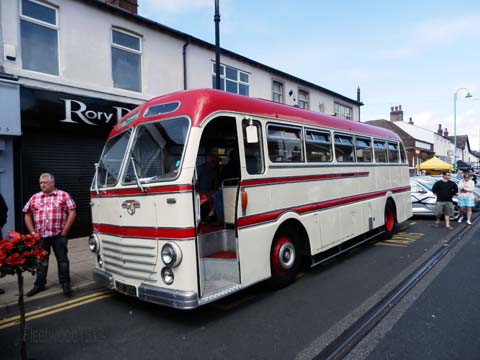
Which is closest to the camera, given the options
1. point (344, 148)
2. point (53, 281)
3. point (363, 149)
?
point (53, 281)

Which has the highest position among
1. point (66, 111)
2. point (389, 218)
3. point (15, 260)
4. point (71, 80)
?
point (71, 80)

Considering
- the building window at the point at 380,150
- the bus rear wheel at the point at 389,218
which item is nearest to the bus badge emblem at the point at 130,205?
the building window at the point at 380,150

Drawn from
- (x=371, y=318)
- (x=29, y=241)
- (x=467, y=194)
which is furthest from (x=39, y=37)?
(x=467, y=194)

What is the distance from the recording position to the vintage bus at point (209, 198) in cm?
407

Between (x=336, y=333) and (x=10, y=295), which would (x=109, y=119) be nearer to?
(x=10, y=295)

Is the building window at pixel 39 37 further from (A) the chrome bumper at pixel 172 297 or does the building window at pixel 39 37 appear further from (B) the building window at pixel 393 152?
(B) the building window at pixel 393 152

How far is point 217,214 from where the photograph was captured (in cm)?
511

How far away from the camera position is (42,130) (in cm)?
917

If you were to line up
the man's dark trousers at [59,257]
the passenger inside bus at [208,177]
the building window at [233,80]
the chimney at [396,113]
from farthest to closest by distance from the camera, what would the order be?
the chimney at [396,113]
the building window at [233,80]
the passenger inside bus at [208,177]
the man's dark trousers at [59,257]

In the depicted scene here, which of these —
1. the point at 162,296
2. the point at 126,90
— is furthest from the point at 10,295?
the point at 126,90

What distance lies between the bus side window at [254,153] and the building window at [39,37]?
23.5 ft

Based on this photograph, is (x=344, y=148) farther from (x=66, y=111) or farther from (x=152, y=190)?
(x=66, y=111)

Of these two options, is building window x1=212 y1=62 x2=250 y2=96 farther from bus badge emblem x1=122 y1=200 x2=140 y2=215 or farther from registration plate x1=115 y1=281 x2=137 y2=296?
registration plate x1=115 y1=281 x2=137 y2=296

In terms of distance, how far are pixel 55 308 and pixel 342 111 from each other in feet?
68.9
